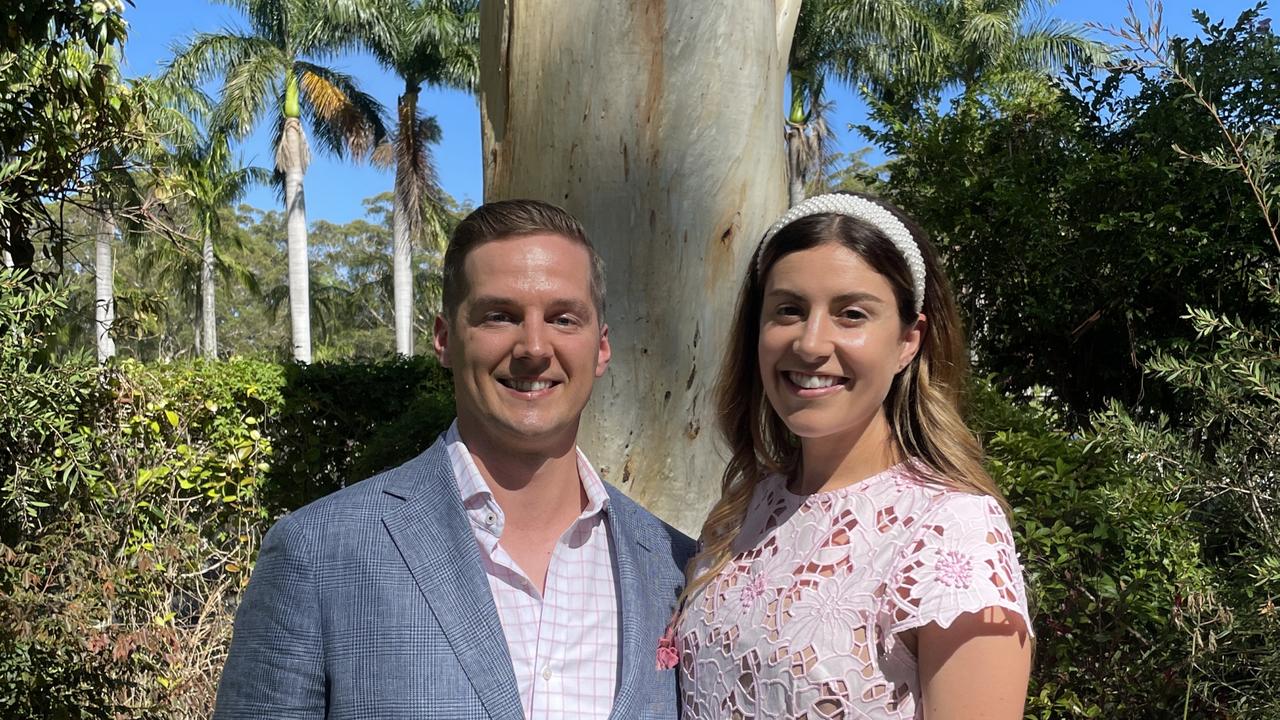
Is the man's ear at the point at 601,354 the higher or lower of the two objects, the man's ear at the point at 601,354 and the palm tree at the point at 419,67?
the lower

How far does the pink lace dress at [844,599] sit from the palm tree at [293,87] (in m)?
27.5

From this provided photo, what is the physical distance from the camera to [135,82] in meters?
5.46

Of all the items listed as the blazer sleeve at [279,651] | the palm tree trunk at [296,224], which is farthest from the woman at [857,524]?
the palm tree trunk at [296,224]

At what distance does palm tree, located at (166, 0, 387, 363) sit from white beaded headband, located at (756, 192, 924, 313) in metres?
27.5

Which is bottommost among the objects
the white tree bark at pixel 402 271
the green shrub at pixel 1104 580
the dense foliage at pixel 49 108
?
the green shrub at pixel 1104 580

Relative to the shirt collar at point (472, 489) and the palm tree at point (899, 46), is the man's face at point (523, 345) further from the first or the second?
the palm tree at point (899, 46)

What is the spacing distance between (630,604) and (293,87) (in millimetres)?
29685

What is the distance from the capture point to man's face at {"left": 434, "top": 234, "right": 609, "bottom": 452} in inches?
82.7

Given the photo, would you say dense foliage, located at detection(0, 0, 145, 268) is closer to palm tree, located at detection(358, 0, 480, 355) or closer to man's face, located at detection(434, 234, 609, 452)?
man's face, located at detection(434, 234, 609, 452)

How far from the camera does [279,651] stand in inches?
73.4

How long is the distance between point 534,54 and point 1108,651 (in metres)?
2.70

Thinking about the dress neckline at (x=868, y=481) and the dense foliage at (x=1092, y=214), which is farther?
the dense foliage at (x=1092, y=214)

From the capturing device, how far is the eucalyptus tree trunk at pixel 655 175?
3438 millimetres

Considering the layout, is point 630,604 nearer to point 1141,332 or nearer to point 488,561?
point 488,561
